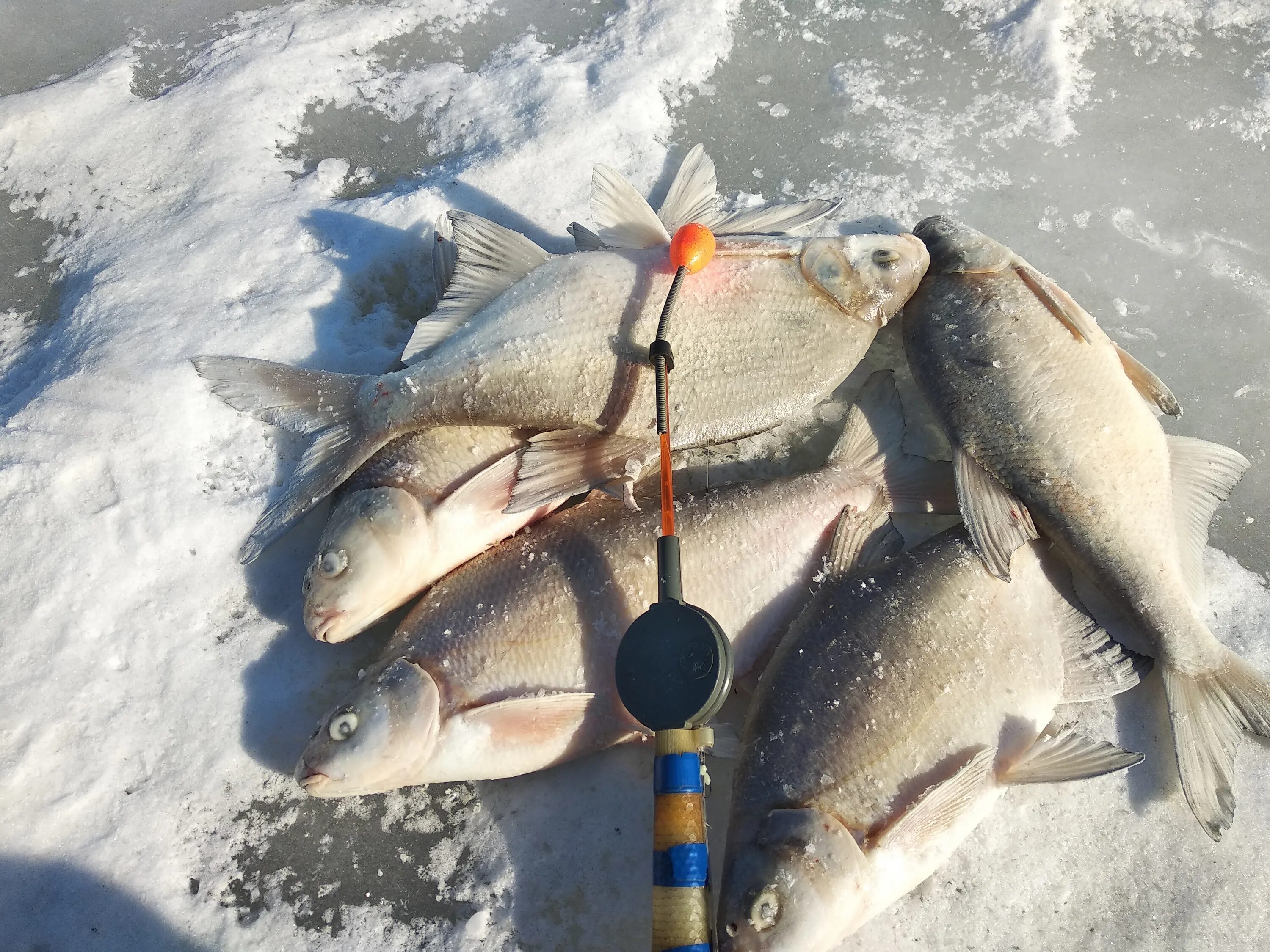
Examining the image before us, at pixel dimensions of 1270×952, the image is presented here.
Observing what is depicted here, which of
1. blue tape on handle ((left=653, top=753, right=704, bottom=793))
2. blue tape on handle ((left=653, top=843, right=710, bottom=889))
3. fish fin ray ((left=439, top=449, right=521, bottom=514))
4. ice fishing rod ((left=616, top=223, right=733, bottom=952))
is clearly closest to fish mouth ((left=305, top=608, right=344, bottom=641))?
fish fin ray ((left=439, top=449, right=521, bottom=514))

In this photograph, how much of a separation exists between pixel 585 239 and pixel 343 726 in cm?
203

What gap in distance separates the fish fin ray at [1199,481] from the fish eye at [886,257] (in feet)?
3.73

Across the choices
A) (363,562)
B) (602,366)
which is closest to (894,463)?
(602,366)

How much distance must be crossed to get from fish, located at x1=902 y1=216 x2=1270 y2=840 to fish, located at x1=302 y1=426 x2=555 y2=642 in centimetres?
149

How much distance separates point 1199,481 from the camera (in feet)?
9.16

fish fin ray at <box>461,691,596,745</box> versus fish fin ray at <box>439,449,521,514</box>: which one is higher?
fish fin ray at <box>439,449,521,514</box>

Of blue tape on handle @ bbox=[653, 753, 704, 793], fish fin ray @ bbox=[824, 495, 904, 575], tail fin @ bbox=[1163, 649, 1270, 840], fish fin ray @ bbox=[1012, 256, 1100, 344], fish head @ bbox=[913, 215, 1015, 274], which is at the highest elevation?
fish head @ bbox=[913, 215, 1015, 274]

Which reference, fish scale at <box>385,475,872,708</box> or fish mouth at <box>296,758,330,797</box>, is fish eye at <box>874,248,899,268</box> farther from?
fish mouth at <box>296,758,330,797</box>

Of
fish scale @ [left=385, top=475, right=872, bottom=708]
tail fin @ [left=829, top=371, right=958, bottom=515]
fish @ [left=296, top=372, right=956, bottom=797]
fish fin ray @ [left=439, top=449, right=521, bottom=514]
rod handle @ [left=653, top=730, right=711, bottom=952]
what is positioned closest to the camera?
rod handle @ [left=653, top=730, right=711, bottom=952]

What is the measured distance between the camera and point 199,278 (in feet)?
11.2

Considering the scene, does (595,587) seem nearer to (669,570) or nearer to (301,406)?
(669,570)

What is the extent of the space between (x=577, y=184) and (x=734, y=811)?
274 centimetres

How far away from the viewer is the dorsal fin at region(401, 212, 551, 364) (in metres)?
2.99

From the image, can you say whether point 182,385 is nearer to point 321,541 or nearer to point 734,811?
point 321,541
